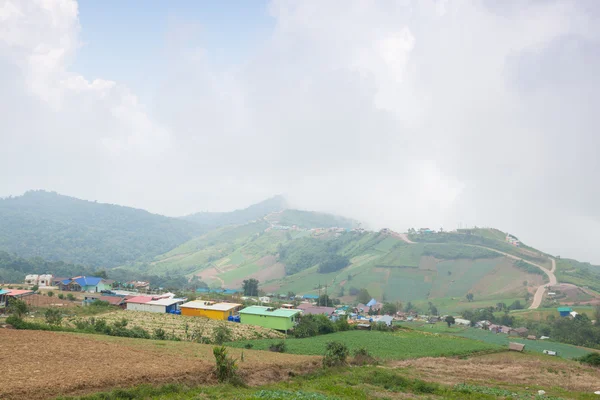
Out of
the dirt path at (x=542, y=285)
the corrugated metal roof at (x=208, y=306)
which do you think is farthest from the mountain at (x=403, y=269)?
the corrugated metal roof at (x=208, y=306)

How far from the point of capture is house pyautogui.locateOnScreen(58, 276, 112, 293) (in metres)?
73.2

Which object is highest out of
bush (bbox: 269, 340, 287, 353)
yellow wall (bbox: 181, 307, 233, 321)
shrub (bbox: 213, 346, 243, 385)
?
shrub (bbox: 213, 346, 243, 385)

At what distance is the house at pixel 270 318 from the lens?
1951 inches

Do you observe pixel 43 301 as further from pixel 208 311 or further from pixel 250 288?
pixel 250 288

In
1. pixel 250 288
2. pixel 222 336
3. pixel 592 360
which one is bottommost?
pixel 592 360

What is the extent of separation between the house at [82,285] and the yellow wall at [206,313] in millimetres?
30485

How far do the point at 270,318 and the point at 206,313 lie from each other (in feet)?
29.7

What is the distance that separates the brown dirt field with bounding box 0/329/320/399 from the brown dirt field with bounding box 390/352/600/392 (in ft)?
29.5

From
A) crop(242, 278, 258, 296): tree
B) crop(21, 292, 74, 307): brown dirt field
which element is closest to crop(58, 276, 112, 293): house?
crop(21, 292, 74, 307): brown dirt field

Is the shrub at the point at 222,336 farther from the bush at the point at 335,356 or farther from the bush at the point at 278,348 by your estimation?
the bush at the point at 335,356

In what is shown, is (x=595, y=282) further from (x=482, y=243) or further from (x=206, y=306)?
(x=206, y=306)

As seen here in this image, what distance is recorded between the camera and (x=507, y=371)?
31203 millimetres

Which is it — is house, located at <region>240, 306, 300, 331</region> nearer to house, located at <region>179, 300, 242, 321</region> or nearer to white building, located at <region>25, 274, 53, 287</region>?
house, located at <region>179, 300, 242, 321</region>

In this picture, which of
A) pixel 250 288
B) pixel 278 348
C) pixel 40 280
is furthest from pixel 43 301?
pixel 250 288
